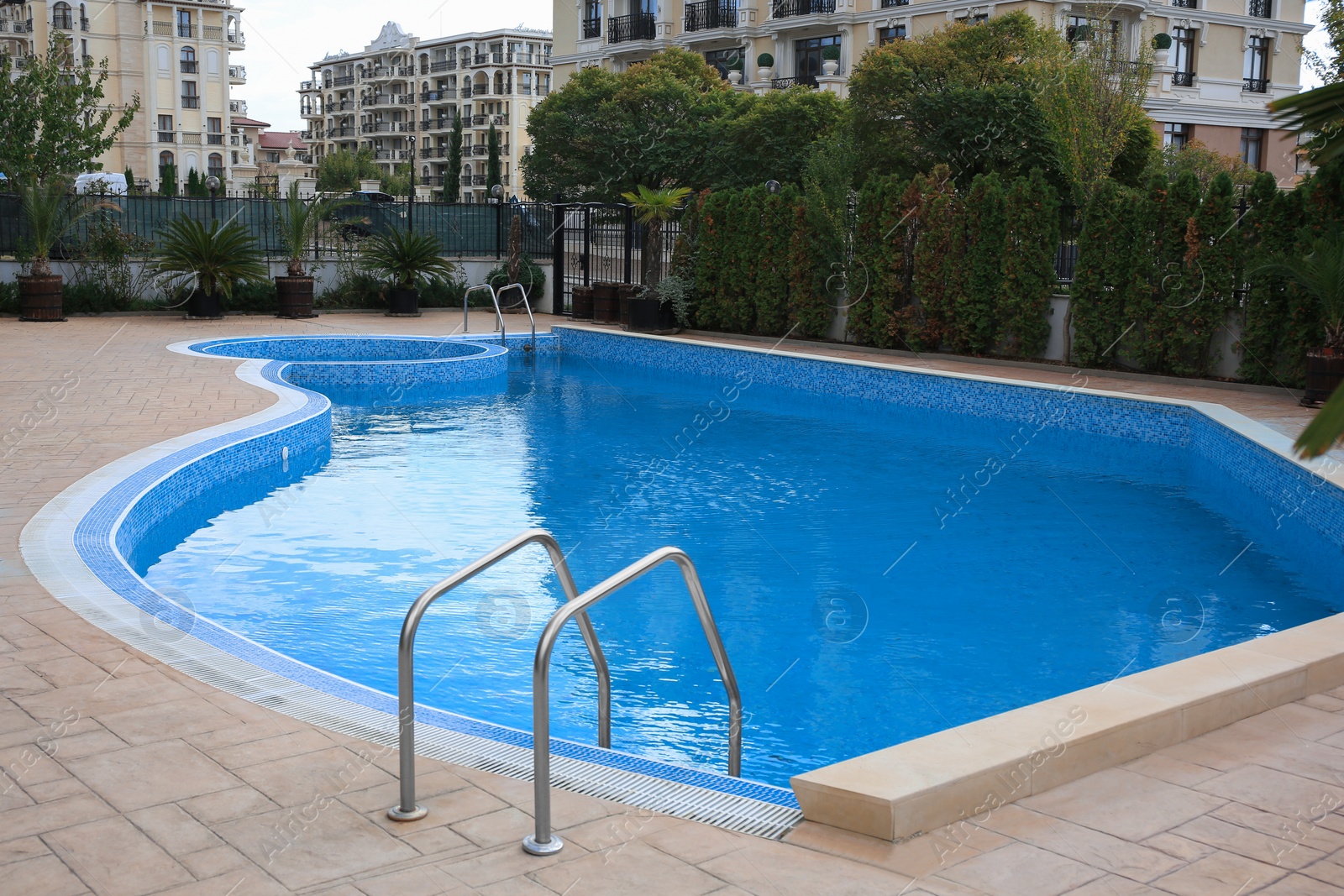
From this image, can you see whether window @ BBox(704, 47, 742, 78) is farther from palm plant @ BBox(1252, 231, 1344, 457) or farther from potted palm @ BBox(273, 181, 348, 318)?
palm plant @ BBox(1252, 231, 1344, 457)

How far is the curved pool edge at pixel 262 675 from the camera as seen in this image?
10.8 feet

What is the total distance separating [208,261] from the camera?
58.9 feet

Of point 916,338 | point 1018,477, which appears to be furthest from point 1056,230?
point 1018,477

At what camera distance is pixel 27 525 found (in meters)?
5.99

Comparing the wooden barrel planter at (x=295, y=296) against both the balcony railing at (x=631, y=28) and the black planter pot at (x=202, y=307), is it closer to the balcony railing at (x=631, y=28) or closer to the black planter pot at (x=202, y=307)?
the black planter pot at (x=202, y=307)

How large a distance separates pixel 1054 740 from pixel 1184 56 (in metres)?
42.5

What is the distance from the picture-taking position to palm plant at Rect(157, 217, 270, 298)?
17781 mm

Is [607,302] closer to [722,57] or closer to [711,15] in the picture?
[722,57]

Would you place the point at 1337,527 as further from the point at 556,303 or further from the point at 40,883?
the point at 556,303

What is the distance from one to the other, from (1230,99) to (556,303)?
30.5 metres

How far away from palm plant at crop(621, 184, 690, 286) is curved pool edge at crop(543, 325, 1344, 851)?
44.4 ft

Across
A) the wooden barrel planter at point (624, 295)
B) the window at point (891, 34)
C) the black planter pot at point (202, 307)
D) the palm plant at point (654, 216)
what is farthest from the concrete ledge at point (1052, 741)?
the window at point (891, 34)

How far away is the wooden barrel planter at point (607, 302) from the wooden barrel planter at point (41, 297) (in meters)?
7.92

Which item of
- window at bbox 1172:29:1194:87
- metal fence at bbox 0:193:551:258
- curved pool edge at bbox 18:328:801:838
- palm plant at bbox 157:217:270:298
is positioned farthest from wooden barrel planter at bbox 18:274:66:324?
window at bbox 1172:29:1194:87
